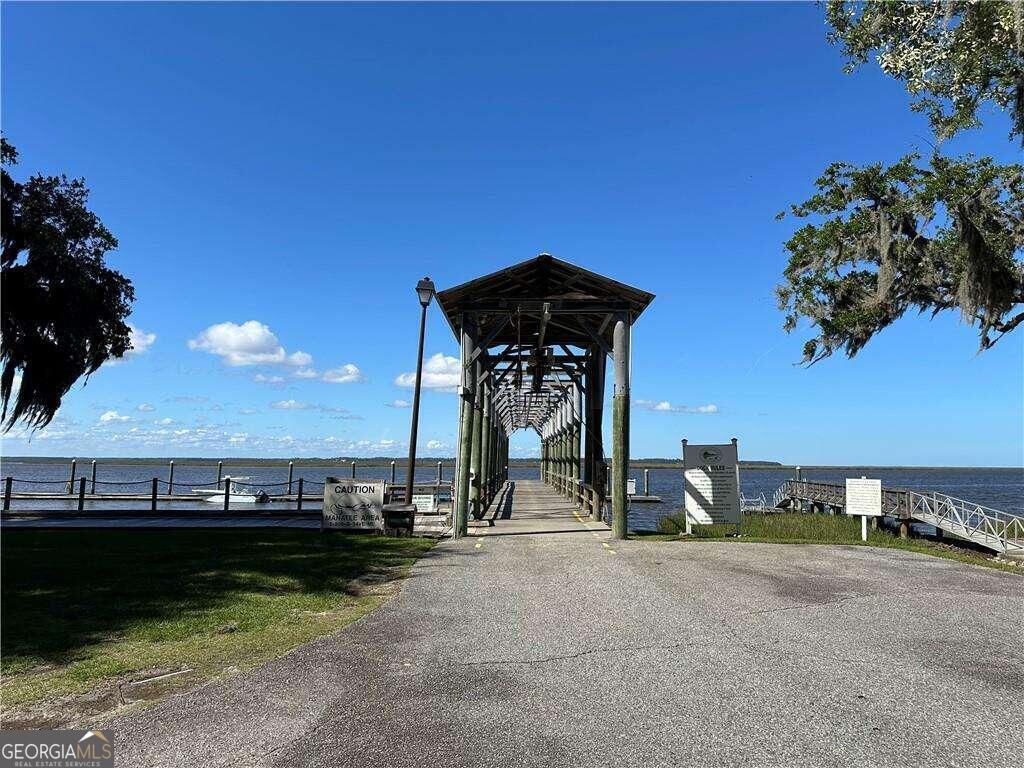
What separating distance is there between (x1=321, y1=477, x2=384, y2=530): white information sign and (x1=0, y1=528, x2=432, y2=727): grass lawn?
1.29 m

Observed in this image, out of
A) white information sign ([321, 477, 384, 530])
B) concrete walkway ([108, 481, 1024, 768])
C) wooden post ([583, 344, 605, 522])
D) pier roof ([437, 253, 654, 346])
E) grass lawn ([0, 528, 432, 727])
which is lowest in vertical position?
grass lawn ([0, 528, 432, 727])

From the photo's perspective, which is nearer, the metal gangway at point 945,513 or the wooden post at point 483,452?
the metal gangway at point 945,513

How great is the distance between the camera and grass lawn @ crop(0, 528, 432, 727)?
15.5 ft

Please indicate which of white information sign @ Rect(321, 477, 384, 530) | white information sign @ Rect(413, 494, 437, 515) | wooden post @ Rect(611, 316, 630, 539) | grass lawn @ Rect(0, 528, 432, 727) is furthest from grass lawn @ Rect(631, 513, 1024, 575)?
grass lawn @ Rect(0, 528, 432, 727)

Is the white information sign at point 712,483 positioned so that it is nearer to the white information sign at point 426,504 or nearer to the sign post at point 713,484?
the sign post at point 713,484

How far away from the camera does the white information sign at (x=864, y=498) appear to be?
14.2 metres

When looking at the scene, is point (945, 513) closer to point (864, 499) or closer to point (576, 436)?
point (864, 499)

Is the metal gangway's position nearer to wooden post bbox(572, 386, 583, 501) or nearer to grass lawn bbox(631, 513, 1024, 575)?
grass lawn bbox(631, 513, 1024, 575)

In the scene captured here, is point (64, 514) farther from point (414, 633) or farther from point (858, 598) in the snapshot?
point (858, 598)

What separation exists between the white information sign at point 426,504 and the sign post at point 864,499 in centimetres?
1001

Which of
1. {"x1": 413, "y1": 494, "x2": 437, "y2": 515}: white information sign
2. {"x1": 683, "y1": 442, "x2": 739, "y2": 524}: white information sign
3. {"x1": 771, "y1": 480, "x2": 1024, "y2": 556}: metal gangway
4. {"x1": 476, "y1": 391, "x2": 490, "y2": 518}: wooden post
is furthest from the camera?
{"x1": 476, "y1": 391, "x2": 490, "y2": 518}: wooden post

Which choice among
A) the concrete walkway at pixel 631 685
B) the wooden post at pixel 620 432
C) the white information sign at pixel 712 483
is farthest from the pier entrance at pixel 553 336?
the concrete walkway at pixel 631 685

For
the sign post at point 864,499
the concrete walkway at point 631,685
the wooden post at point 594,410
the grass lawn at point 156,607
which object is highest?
the wooden post at point 594,410

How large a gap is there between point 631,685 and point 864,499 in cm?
1221
